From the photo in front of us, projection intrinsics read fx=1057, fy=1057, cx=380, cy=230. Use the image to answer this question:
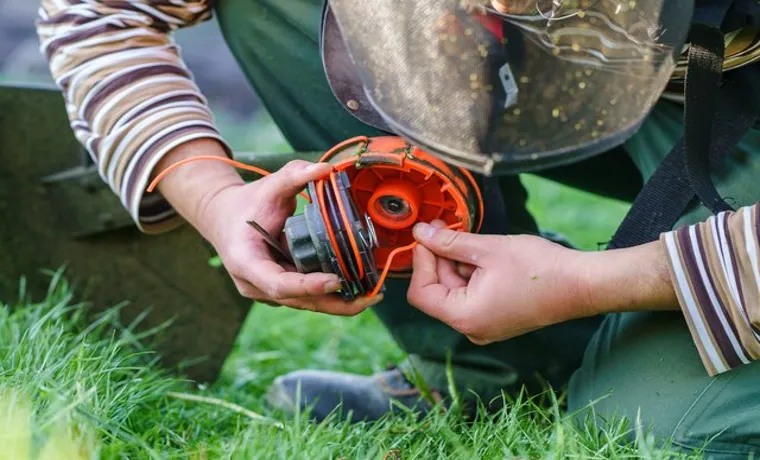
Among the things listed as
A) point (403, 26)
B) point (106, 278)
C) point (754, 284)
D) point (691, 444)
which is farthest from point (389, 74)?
point (106, 278)

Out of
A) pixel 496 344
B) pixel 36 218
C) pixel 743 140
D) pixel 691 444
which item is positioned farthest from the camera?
pixel 36 218

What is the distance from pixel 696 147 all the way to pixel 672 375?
29 cm

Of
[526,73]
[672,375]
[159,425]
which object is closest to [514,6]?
[526,73]

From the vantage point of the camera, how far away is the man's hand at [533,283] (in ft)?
3.94

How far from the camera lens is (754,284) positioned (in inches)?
44.3

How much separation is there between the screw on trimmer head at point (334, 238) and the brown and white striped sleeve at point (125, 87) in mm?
310

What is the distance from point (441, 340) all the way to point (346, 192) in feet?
1.76

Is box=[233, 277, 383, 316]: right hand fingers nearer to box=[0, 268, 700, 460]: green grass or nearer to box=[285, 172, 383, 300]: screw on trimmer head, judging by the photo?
box=[285, 172, 383, 300]: screw on trimmer head

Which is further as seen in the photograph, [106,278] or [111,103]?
[106,278]

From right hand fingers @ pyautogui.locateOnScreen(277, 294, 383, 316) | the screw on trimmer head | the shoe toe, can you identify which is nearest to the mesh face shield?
the screw on trimmer head

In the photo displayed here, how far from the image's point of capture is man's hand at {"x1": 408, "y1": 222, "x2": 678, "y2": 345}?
3.94 feet

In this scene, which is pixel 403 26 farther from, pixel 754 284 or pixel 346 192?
pixel 754 284

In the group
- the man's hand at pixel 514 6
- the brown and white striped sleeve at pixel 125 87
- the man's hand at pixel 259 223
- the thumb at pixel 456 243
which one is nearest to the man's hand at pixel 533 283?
the thumb at pixel 456 243

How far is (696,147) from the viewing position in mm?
1286
